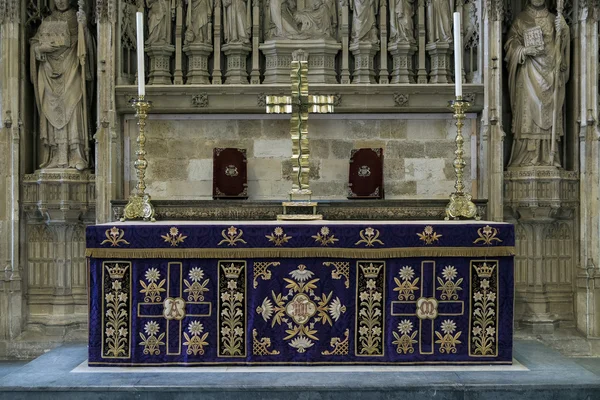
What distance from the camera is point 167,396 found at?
4.66 m

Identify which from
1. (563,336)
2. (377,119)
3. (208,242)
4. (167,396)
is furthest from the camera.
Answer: (377,119)

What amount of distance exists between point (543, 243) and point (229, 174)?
12.8 ft

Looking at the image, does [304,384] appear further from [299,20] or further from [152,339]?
[299,20]

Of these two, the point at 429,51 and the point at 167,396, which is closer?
the point at 167,396

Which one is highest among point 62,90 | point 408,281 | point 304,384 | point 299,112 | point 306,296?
point 62,90

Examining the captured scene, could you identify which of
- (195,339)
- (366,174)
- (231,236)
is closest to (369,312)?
(231,236)

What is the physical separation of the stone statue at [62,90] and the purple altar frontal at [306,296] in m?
3.37

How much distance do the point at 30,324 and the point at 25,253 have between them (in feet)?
2.81

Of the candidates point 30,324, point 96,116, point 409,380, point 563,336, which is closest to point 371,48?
point 96,116

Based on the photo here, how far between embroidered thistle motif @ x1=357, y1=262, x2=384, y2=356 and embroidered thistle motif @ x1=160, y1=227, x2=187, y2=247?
138cm

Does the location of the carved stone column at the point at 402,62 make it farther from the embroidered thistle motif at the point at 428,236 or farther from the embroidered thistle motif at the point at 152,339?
the embroidered thistle motif at the point at 152,339

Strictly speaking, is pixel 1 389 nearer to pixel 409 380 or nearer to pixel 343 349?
pixel 343 349

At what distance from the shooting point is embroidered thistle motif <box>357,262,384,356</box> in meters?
5.19

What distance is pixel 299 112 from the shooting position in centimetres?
582
